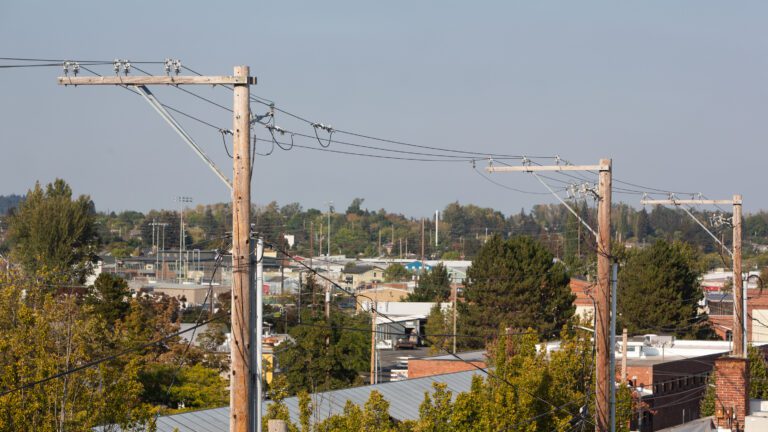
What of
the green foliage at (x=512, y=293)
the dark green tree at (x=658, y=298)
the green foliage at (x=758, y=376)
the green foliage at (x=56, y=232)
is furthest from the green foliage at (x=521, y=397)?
the green foliage at (x=56, y=232)

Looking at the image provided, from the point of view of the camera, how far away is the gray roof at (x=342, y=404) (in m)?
27.8

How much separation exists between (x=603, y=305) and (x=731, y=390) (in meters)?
12.0

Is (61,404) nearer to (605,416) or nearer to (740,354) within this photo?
(605,416)

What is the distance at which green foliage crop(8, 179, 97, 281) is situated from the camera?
92.6 metres

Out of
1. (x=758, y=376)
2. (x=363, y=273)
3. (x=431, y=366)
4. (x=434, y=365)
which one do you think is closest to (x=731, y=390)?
(x=758, y=376)

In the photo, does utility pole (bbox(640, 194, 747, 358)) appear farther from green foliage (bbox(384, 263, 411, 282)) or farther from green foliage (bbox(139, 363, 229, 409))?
green foliage (bbox(384, 263, 411, 282))

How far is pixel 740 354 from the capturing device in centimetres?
3416

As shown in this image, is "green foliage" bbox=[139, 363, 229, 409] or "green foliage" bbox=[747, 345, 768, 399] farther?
"green foliage" bbox=[139, 363, 229, 409]

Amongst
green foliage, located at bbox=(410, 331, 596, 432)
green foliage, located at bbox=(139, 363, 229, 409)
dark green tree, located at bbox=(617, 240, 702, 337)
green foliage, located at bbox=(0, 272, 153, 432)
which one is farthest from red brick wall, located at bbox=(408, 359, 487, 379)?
green foliage, located at bbox=(0, 272, 153, 432)

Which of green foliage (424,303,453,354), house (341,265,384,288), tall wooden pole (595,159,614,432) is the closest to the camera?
tall wooden pole (595,159,614,432)

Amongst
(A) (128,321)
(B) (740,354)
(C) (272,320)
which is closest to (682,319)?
(C) (272,320)

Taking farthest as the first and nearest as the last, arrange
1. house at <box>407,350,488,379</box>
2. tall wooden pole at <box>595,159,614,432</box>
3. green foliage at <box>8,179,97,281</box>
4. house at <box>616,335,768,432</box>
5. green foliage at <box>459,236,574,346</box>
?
green foliage at <box>8,179,97,281</box>
green foliage at <box>459,236,574,346</box>
house at <box>407,350,488,379</box>
house at <box>616,335,768,432</box>
tall wooden pole at <box>595,159,614,432</box>

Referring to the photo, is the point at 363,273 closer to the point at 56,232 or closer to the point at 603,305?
the point at 56,232

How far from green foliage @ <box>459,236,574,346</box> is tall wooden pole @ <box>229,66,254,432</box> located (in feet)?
199
